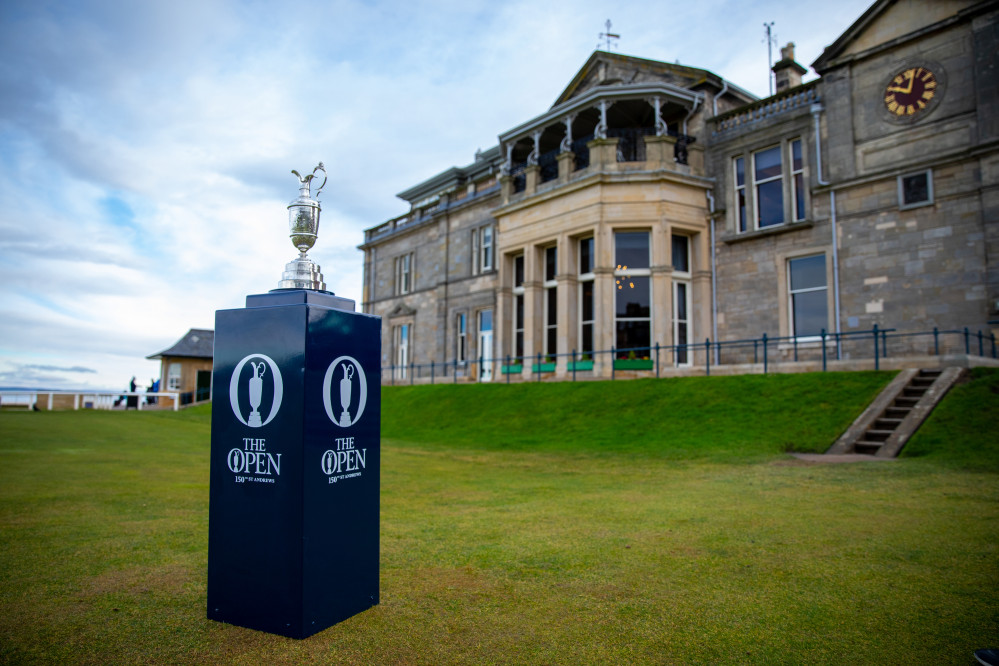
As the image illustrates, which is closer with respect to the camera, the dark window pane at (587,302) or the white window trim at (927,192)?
the white window trim at (927,192)

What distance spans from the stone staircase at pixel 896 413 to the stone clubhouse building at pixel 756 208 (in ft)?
8.55

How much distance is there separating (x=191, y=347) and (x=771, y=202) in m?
41.7

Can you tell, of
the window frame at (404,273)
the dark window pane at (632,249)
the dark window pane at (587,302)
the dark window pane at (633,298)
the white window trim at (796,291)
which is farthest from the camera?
the window frame at (404,273)

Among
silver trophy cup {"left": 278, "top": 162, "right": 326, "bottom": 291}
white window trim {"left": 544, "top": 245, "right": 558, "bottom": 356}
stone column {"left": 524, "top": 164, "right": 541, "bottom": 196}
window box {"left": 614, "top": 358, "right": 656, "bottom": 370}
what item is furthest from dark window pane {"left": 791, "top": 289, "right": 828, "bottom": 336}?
silver trophy cup {"left": 278, "top": 162, "right": 326, "bottom": 291}

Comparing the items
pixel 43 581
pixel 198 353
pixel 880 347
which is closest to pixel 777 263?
pixel 880 347

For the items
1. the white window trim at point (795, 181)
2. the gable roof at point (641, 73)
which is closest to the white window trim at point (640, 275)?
the white window trim at point (795, 181)

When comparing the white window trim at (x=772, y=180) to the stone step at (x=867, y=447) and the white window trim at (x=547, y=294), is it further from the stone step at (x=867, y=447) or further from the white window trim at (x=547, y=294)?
the stone step at (x=867, y=447)

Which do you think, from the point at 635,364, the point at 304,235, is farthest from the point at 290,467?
the point at 635,364

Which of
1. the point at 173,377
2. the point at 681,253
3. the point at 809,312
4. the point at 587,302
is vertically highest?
the point at 681,253

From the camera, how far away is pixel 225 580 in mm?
3416

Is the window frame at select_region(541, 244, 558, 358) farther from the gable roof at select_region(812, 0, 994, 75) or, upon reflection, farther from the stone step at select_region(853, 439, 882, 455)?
the stone step at select_region(853, 439, 882, 455)

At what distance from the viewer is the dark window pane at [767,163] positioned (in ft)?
67.4

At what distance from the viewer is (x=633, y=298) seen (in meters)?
21.7

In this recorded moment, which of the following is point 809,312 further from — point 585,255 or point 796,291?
point 585,255
